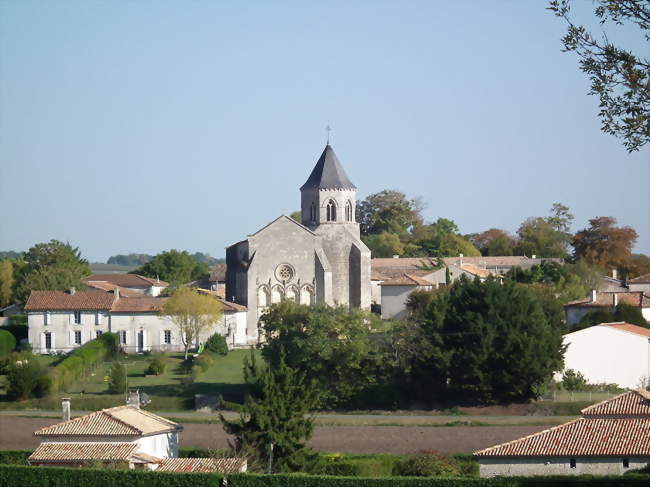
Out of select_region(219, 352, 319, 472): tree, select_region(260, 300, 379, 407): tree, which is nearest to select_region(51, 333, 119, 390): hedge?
select_region(260, 300, 379, 407): tree

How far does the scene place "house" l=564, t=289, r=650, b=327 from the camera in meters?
63.6

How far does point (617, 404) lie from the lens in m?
36.4

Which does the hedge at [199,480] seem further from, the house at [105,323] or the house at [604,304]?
the house at [105,323]

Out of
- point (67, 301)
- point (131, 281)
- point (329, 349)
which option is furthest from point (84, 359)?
point (131, 281)

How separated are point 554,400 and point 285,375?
1847cm

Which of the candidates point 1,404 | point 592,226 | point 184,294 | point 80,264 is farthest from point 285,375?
point 592,226

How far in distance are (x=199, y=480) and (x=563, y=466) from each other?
9.06 metres

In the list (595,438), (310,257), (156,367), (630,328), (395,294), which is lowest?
(595,438)

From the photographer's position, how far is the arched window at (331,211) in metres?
81.2

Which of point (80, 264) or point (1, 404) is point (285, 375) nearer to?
point (1, 404)

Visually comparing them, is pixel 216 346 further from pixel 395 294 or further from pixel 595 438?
pixel 595 438

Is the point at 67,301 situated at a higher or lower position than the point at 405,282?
lower

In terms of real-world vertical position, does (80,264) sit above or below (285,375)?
above

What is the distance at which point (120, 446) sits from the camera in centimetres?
3334
